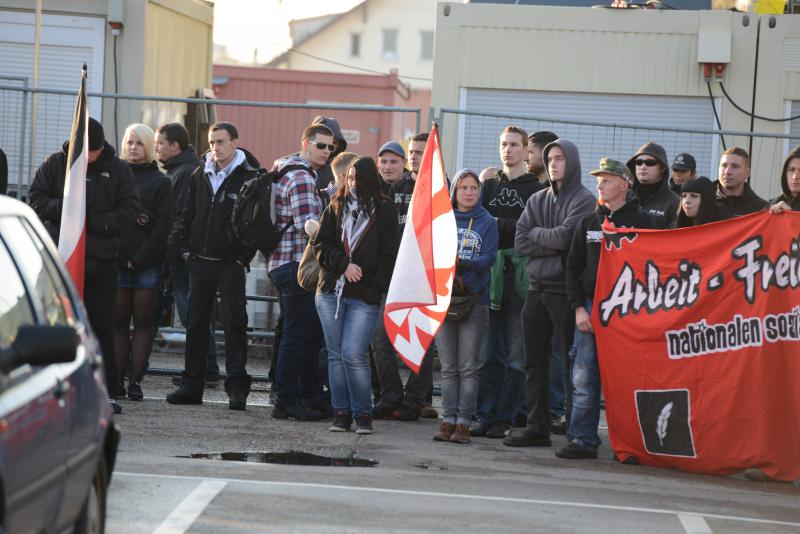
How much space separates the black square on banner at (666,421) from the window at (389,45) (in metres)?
88.9

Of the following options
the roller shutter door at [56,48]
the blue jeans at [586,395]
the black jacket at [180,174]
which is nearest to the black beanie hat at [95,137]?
the black jacket at [180,174]

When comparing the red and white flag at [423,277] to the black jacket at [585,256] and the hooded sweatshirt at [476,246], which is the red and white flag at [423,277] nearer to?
the hooded sweatshirt at [476,246]

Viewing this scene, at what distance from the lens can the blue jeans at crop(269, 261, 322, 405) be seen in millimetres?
10727

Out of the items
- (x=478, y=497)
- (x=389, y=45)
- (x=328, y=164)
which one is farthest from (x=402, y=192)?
(x=389, y=45)

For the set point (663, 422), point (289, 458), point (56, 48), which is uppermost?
point (56, 48)

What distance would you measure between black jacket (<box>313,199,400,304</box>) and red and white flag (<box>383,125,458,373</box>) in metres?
0.27

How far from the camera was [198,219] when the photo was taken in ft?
36.0

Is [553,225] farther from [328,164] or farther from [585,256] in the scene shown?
[328,164]

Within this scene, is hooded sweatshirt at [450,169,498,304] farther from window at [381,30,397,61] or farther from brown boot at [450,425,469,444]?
window at [381,30,397,61]

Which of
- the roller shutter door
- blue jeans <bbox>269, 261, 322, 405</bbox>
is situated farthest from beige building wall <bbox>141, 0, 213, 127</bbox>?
blue jeans <bbox>269, 261, 322, 405</bbox>

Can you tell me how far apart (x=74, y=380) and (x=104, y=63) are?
1209 centimetres

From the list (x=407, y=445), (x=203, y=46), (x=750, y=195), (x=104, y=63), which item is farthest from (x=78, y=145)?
(x=203, y=46)

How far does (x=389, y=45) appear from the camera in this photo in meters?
98.0

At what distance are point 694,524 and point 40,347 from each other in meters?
4.05
